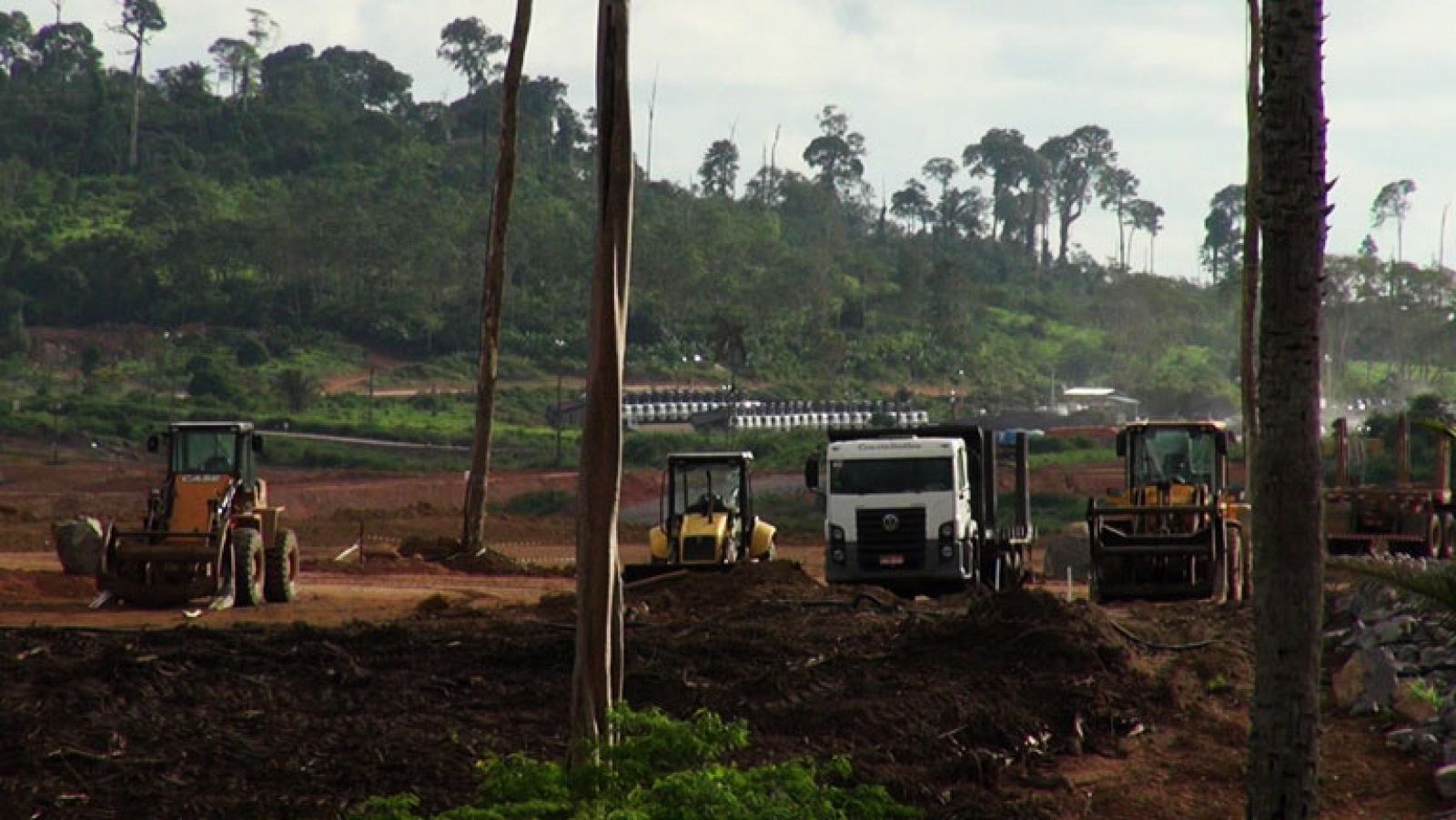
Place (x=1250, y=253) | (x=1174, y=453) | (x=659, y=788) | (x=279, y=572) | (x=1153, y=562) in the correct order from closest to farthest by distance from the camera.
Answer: (x=659, y=788)
(x=279, y=572)
(x=1153, y=562)
(x=1174, y=453)
(x=1250, y=253)

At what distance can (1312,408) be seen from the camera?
10.8 meters

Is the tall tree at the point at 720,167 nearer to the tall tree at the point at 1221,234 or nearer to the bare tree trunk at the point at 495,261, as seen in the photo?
the tall tree at the point at 1221,234

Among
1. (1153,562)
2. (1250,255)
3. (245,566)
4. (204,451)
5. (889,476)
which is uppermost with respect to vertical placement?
(1250,255)

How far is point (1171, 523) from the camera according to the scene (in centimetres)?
2981

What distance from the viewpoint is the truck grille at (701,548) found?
31.4 meters

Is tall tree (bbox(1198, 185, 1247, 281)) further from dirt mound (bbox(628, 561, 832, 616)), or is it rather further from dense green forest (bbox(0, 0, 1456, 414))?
dirt mound (bbox(628, 561, 832, 616))

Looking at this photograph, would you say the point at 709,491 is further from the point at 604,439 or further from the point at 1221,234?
the point at 1221,234

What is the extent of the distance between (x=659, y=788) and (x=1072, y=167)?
616 ft

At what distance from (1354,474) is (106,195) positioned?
330 ft

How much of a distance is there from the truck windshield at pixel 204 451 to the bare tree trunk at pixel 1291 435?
66.5 feet

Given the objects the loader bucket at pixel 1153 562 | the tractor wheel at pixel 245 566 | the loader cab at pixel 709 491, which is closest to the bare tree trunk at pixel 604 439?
the tractor wheel at pixel 245 566

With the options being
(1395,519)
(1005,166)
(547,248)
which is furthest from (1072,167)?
(1395,519)

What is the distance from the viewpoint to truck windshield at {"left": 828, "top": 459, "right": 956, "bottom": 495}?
30312 mm

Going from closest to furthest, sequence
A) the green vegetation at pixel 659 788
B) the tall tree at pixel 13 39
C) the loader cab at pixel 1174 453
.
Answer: the green vegetation at pixel 659 788 < the loader cab at pixel 1174 453 < the tall tree at pixel 13 39
